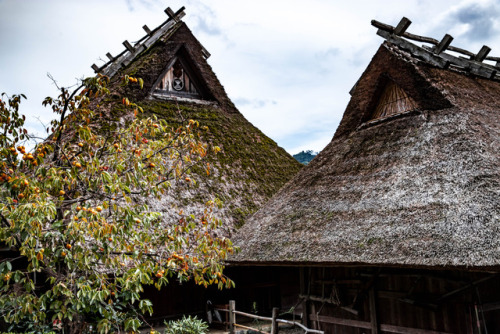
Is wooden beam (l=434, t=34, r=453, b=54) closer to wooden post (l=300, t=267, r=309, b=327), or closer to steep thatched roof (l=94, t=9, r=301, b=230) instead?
steep thatched roof (l=94, t=9, r=301, b=230)

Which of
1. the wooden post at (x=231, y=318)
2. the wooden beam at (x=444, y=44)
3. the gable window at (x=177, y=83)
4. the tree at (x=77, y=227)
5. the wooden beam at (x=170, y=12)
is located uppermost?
the wooden beam at (x=170, y=12)

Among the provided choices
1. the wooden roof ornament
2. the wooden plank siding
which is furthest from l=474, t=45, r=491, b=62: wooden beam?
the wooden roof ornament

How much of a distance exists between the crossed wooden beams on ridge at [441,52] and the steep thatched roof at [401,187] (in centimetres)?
Answer: 21

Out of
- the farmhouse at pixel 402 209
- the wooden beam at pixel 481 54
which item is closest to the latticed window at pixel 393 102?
the farmhouse at pixel 402 209

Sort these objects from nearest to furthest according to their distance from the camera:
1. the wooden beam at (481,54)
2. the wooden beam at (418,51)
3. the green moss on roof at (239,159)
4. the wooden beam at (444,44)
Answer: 1. the wooden beam at (444,44)
2. the wooden beam at (418,51)
3. the wooden beam at (481,54)
4. the green moss on roof at (239,159)

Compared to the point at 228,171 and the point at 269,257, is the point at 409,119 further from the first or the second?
the point at 228,171

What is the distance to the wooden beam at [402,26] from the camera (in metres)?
10.2

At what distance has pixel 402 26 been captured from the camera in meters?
10.3

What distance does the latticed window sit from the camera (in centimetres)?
910

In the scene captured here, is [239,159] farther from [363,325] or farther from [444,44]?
[363,325]

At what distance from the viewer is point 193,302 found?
10.2m

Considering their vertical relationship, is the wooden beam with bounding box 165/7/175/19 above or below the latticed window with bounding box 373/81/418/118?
above

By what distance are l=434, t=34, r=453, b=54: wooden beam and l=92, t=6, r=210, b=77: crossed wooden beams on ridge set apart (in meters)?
7.63

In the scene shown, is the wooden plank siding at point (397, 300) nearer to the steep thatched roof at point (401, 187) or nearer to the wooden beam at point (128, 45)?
the steep thatched roof at point (401, 187)
